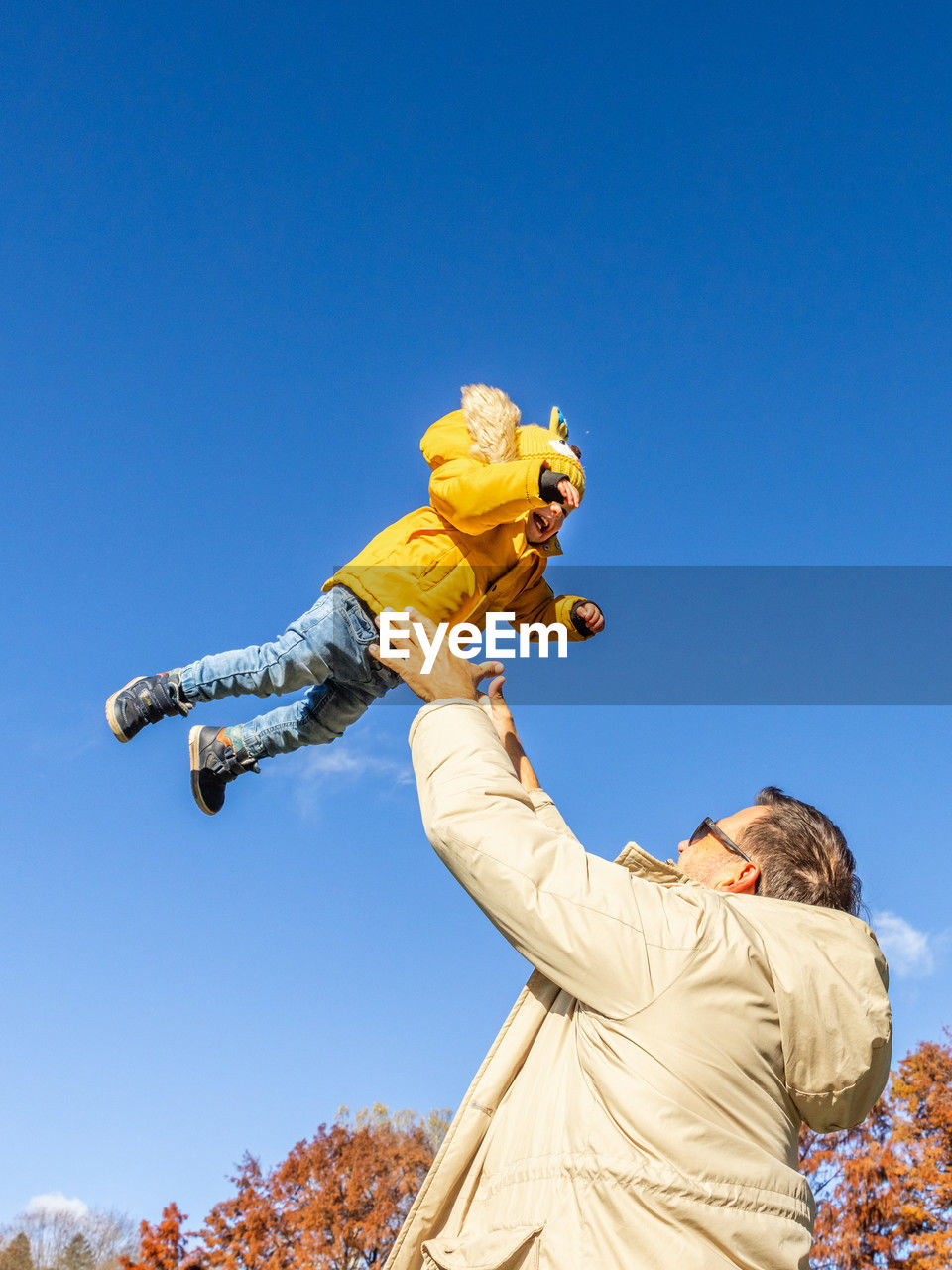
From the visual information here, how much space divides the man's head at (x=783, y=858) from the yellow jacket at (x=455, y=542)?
6.25 ft

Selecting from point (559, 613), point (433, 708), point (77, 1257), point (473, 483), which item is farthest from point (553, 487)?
point (77, 1257)

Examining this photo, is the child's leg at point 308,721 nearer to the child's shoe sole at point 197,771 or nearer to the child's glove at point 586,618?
the child's shoe sole at point 197,771

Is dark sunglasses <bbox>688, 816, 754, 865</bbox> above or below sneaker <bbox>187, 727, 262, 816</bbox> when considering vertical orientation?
below

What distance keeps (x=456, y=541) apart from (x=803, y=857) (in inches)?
91.4

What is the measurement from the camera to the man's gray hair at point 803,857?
2.57m

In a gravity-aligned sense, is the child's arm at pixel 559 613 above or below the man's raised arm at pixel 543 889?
above

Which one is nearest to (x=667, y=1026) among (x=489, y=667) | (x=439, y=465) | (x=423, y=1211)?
(x=423, y=1211)

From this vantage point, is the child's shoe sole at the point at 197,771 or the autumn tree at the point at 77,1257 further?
the autumn tree at the point at 77,1257

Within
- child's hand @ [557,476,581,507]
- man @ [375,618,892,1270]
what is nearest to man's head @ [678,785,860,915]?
man @ [375,618,892,1270]

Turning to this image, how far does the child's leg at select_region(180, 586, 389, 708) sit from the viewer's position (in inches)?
179

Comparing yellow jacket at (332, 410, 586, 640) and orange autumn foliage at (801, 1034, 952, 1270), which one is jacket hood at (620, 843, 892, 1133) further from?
orange autumn foliage at (801, 1034, 952, 1270)

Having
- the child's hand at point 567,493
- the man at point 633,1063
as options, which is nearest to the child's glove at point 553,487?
the child's hand at point 567,493

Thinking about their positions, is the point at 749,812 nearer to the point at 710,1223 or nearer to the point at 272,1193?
the point at 710,1223

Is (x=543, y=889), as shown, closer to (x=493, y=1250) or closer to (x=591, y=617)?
(x=493, y=1250)
